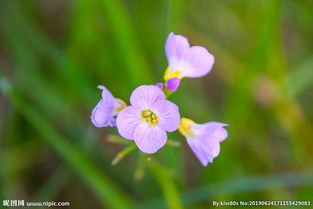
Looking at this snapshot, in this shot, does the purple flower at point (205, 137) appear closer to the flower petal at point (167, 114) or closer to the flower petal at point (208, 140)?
the flower petal at point (208, 140)

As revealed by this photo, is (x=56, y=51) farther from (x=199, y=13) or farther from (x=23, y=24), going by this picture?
(x=199, y=13)

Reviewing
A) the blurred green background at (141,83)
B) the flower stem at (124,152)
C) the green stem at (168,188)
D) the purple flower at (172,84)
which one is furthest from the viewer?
the blurred green background at (141,83)

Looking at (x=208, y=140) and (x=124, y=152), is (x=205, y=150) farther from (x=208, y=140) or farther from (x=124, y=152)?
(x=124, y=152)

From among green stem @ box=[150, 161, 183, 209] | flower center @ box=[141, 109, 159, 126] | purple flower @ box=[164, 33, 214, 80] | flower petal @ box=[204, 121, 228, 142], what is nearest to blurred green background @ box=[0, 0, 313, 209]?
green stem @ box=[150, 161, 183, 209]

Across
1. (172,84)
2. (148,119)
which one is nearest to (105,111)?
(148,119)

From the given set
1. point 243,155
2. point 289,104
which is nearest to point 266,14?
point 289,104

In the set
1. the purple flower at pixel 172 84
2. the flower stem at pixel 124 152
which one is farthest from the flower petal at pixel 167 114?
the flower stem at pixel 124 152

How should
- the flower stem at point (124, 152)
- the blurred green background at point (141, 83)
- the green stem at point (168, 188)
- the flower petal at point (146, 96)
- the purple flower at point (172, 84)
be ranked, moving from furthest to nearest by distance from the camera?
1. the blurred green background at point (141, 83)
2. the green stem at point (168, 188)
3. the flower stem at point (124, 152)
4. the purple flower at point (172, 84)
5. the flower petal at point (146, 96)
